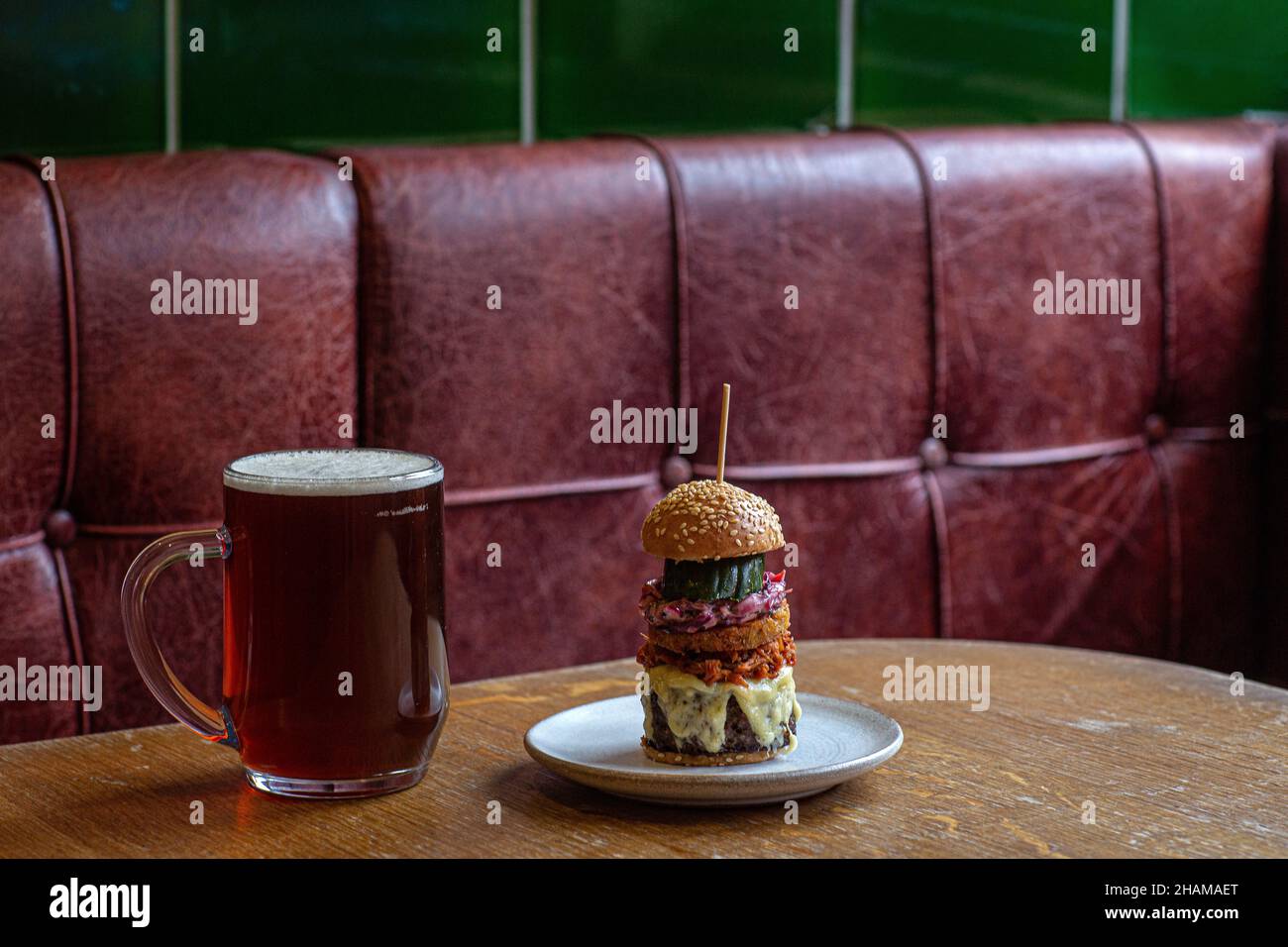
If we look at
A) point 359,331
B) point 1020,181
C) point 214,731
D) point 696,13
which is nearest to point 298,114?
point 359,331

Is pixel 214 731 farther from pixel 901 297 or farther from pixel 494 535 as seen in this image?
pixel 901 297

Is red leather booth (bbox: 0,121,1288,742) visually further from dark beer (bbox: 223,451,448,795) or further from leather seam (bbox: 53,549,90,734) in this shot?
dark beer (bbox: 223,451,448,795)

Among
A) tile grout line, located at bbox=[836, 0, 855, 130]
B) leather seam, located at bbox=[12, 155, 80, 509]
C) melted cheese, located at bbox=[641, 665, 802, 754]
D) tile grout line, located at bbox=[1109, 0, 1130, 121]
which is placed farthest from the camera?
tile grout line, located at bbox=[1109, 0, 1130, 121]

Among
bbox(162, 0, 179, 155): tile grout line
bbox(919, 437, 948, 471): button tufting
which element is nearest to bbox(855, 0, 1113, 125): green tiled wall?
bbox(919, 437, 948, 471): button tufting

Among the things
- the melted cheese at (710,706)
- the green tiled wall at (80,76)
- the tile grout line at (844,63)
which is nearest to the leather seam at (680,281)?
the tile grout line at (844,63)

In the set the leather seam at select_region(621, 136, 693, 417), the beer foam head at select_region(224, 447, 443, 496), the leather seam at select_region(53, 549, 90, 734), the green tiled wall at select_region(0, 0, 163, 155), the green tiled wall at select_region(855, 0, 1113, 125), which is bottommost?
the leather seam at select_region(53, 549, 90, 734)

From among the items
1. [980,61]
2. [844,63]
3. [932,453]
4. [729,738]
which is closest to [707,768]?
[729,738]
